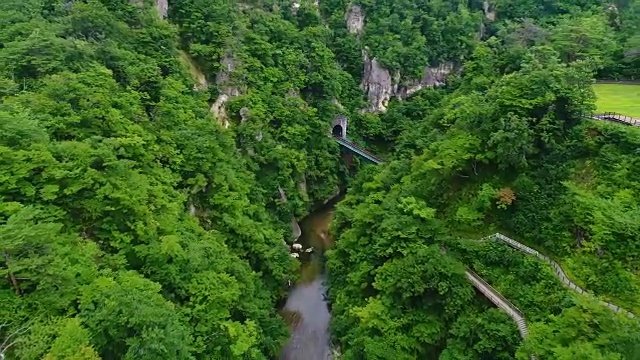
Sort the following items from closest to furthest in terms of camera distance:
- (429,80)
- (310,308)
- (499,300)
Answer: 1. (499,300)
2. (310,308)
3. (429,80)

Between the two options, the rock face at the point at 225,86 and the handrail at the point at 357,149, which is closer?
the rock face at the point at 225,86

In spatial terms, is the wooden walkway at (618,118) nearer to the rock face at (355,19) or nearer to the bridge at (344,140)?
the bridge at (344,140)

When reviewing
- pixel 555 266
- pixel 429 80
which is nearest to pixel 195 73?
pixel 555 266

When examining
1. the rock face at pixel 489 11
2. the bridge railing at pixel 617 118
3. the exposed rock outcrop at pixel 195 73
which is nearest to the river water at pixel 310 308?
the exposed rock outcrop at pixel 195 73

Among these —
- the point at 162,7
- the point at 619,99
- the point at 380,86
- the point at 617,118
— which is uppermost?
the point at 162,7

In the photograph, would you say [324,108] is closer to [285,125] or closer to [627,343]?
[285,125]

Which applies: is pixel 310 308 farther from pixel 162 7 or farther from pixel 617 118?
pixel 162 7

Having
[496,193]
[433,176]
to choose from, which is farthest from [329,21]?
[496,193]

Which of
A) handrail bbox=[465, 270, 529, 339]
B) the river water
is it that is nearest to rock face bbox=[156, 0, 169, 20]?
the river water
